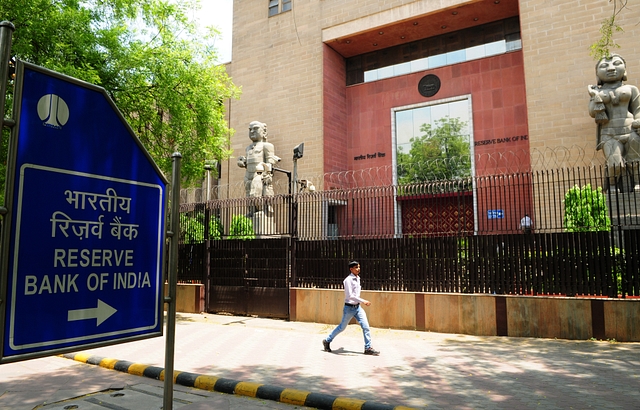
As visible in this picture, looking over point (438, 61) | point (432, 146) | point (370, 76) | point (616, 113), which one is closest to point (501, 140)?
point (432, 146)

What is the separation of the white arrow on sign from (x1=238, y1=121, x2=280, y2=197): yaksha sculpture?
50.8 feet

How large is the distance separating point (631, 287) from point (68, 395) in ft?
31.6

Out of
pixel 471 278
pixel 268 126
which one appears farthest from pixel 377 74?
pixel 471 278

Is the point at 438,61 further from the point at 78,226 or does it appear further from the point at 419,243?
the point at 78,226

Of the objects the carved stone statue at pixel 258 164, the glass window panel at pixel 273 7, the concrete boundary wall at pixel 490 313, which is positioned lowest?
the concrete boundary wall at pixel 490 313

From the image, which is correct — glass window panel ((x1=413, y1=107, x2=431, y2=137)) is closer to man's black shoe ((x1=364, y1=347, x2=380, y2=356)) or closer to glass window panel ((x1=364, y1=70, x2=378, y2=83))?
glass window panel ((x1=364, y1=70, x2=378, y2=83))

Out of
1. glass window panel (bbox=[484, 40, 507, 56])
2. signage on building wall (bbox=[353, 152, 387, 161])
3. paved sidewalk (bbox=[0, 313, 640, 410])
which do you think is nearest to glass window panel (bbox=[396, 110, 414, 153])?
signage on building wall (bbox=[353, 152, 387, 161])

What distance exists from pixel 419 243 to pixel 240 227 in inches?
211

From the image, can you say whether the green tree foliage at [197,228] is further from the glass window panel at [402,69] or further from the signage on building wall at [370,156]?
the glass window panel at [402,69]

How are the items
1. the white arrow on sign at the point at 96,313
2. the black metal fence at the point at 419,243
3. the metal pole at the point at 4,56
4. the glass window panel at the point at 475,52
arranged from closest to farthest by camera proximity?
the metal pole at the point at 4,56
the white arrow on sign at the point at 96,313
the black metal fence at the point at 419,243
the glass window panel at the point at 475,52

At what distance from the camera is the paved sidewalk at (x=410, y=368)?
541 cm

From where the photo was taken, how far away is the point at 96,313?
2.64m

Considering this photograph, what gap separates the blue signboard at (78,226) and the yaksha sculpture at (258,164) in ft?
50.0

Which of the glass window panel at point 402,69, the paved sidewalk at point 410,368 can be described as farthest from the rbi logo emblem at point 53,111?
the glass window panel at point 402,69
